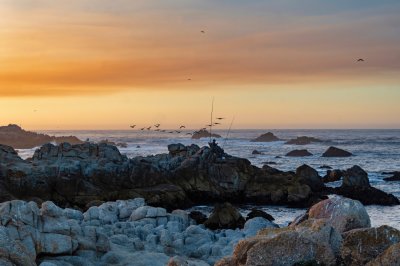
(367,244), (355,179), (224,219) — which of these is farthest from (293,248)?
(355,179)

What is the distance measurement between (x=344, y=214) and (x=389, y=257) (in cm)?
262

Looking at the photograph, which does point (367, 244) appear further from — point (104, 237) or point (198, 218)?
point (198, 218)

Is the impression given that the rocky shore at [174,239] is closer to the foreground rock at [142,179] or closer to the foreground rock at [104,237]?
the foreground rock at [104,237]

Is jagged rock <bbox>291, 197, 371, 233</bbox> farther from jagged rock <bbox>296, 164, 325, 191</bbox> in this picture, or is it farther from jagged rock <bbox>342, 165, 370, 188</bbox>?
jagged rock <bbox>342, 165, 370, 188</bbox>

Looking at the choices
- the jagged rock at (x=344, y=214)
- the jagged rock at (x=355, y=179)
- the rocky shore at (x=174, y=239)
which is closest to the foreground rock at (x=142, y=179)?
the jagged rock at (x=355, y=179)

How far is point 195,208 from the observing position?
45.6 metres

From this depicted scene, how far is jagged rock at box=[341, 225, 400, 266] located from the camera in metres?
12.3

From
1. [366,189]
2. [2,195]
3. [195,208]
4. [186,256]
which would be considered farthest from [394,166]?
[186,256]

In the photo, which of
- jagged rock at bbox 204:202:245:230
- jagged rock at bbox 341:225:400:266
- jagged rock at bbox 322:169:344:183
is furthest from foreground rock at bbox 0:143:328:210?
jagged rock at bbox 341:225:400:266

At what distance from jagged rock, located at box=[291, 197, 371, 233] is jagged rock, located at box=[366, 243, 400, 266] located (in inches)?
75.2

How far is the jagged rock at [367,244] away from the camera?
484 inches

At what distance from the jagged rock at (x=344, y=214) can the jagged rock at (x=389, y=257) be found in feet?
6.27

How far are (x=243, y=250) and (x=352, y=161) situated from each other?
78458 mm

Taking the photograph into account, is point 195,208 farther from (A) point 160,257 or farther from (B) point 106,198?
(A) point 160,257
